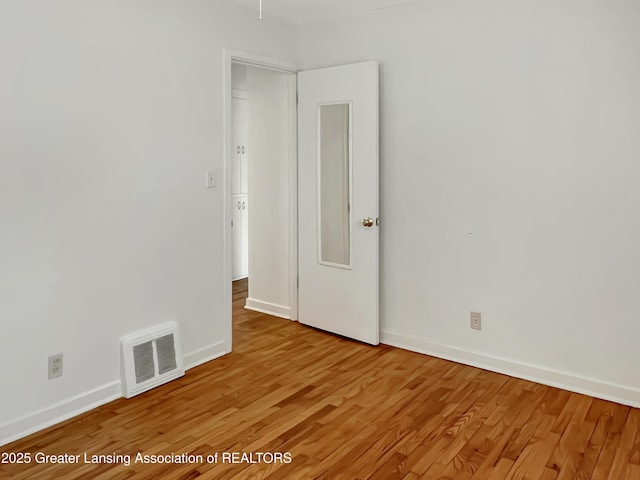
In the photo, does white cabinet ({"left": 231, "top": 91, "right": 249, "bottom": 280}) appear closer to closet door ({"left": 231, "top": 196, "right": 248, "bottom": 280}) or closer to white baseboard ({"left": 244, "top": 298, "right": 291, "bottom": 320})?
closet door ({"left": 231, "top": 196, "right": 248, "bottom": 280})

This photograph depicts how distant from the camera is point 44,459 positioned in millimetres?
2416

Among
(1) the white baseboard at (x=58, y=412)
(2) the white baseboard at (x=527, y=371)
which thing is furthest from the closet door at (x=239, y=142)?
(1) the white baseboard at (x=58, y=412)

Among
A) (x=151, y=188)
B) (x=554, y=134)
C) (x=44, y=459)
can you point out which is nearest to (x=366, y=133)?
(x=554, y=134)

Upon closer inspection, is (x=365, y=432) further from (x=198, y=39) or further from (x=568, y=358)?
(x=198, y=39)

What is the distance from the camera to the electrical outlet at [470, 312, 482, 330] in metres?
3.51

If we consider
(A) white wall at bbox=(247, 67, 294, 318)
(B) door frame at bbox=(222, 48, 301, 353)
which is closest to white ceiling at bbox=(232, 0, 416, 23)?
(B) door frame at bbox=(222, 48, 301, 353)

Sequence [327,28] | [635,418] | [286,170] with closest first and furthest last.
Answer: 1. [635,418]
2. [327,28]
3. [286,170]

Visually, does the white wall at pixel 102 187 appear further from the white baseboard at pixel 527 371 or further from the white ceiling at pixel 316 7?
the white baseboard at pixel 527 371

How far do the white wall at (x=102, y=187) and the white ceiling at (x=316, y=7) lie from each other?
21 cm

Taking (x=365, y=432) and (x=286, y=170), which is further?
(x=286, y=170)

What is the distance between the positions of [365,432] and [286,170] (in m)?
2.47

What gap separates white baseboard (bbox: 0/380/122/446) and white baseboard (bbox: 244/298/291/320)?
1799 mm

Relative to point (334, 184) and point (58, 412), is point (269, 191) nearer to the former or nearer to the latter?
point (334, 184)

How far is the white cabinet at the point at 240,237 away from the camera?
6164 mm
